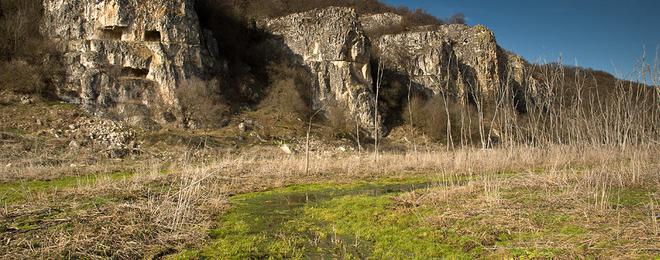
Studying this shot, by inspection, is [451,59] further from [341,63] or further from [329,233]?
[329,233]

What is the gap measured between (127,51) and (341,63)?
1854 centimetres

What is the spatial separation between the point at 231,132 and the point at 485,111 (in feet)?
95.4

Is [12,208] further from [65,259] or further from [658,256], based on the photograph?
[658,256]

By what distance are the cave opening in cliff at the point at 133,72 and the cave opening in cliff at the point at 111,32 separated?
10.3 feet

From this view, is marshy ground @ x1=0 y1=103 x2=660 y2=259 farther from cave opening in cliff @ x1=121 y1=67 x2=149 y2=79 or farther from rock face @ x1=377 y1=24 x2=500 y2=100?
rock face @ x1=377 y1=24 x2=500 y2=100

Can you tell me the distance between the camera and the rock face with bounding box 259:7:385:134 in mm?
39438

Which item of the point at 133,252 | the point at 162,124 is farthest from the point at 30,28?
the point at 133,252

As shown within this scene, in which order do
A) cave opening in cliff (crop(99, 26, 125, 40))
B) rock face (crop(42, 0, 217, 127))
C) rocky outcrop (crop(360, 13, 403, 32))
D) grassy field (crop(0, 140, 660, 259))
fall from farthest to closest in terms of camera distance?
1. rocky outcrop (crop(360, 13, 403, 32))
2. cave opening in cliff (crop(99, 26, 125, 40))
3. rock face (crop(42, 0, 217, 127))
4. grassy field (crop(0, 140, 660, 259))

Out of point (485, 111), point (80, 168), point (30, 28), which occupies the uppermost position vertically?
point (30, 28)

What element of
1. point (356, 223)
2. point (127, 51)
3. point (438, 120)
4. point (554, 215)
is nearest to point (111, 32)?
point (127, 51)

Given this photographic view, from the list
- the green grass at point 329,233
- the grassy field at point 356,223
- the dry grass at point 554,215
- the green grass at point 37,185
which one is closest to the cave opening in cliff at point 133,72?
the green grass at point 37,185

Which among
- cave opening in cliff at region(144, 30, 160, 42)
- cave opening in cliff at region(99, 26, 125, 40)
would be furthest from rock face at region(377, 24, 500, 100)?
cave opening in cliff at region(99, 26, 125, 40)

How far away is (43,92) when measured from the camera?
2961 cm

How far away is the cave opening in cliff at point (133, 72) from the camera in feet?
108
